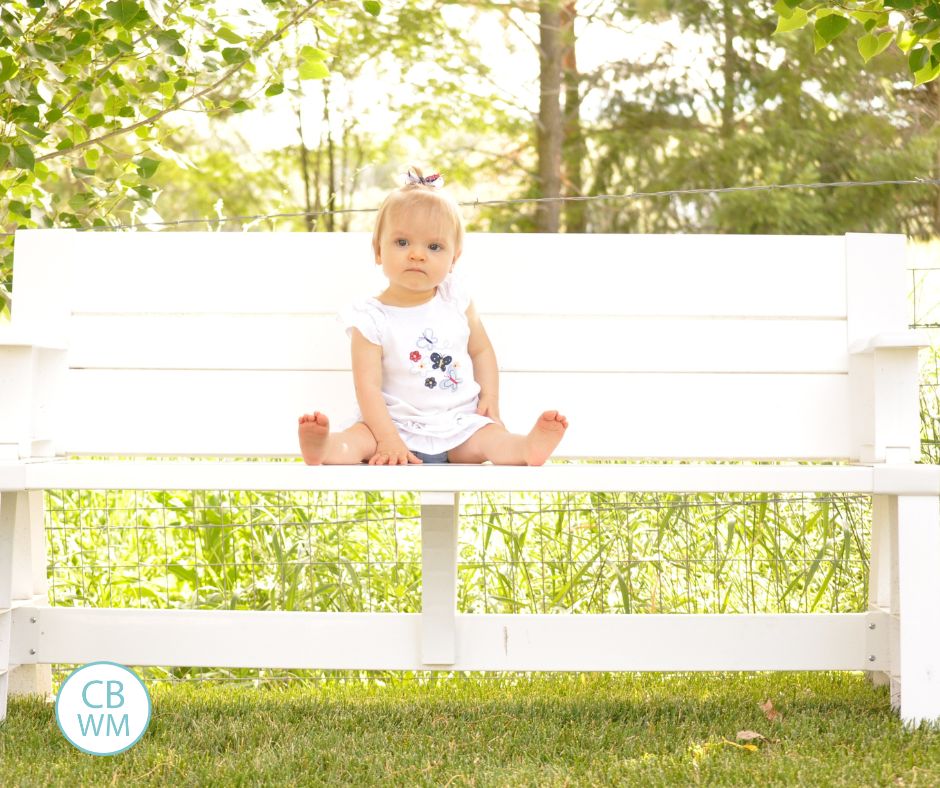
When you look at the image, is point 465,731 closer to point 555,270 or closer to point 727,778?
point 727,778

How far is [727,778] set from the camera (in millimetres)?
1552

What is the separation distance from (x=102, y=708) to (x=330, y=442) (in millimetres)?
594

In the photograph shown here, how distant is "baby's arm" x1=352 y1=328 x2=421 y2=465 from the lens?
6.51 ft

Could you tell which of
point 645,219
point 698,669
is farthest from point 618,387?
point 645,219

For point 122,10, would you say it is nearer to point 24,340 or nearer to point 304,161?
point 24,340

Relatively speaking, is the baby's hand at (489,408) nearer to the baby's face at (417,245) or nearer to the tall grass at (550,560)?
the baby's face at (417,245)

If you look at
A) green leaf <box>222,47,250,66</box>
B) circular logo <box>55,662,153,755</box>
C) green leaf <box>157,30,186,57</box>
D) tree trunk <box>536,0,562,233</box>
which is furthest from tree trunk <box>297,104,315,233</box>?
circular logo <box>55,662,153,755</box>

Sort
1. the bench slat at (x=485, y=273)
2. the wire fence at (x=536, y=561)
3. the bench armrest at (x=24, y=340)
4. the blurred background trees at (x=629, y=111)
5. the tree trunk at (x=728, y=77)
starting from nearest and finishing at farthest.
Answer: the bench armrest at (x=24, y=340)
the bench slat at (x=485, y=273)
the wire fence at (x=536, y=561)
the blurred background trees at (x=629, y=111)
the tree trunk at (x=728, y=77)

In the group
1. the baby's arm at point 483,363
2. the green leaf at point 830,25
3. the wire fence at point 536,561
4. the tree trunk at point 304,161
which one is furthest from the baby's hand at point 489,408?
the tree trunk at point 304,161

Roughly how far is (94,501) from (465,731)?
179 cm

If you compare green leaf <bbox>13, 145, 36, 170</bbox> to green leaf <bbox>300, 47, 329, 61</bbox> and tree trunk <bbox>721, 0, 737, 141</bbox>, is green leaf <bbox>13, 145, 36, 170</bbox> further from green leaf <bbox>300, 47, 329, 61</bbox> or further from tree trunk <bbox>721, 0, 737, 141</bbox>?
tree trunk <bbox>721, 0, 737, 141</bbox>

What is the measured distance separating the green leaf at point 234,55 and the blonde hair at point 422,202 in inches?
23.9

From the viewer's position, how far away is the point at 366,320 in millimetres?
2117

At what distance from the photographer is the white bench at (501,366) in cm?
202
